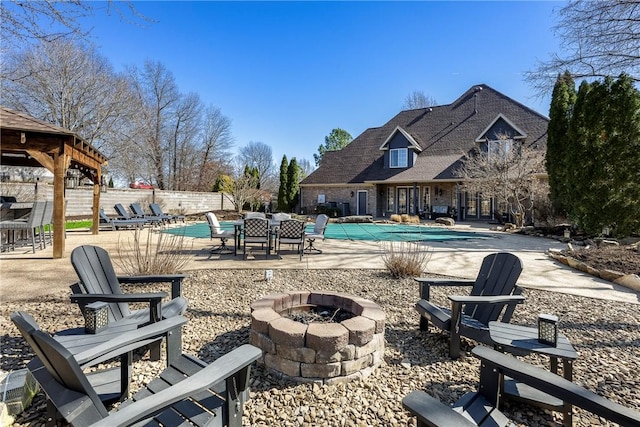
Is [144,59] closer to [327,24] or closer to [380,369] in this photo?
[327,24]

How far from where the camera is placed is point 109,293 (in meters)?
3.03

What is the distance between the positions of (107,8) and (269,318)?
4.49 metres

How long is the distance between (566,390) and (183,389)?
5.76ft

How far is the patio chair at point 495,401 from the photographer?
1350 mm

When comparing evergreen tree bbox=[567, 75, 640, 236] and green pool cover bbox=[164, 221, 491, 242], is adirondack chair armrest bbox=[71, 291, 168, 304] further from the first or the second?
evergreen tree bbox=[567, 75, 640, 236]

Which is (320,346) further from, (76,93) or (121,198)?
(76,93)

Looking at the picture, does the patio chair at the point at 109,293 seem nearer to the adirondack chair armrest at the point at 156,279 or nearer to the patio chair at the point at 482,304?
the adirondack chair armrest at the point at 156,279

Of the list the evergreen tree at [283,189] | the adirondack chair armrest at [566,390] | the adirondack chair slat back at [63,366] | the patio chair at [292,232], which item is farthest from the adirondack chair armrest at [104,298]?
the evergreen tree at [283,189]

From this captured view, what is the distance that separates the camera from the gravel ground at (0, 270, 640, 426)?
219 centimetres

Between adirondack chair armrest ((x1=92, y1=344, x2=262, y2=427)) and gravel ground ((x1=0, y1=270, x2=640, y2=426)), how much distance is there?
28.9 inches

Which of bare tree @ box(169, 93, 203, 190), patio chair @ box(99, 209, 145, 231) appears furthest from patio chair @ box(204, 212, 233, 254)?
bare tree @ box(169, 93, 203, 190)

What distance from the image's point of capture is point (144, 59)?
29.2 meters

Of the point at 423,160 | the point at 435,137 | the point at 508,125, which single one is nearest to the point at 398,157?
the point at 423,160

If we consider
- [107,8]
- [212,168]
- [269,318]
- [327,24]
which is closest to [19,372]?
[269,318]
